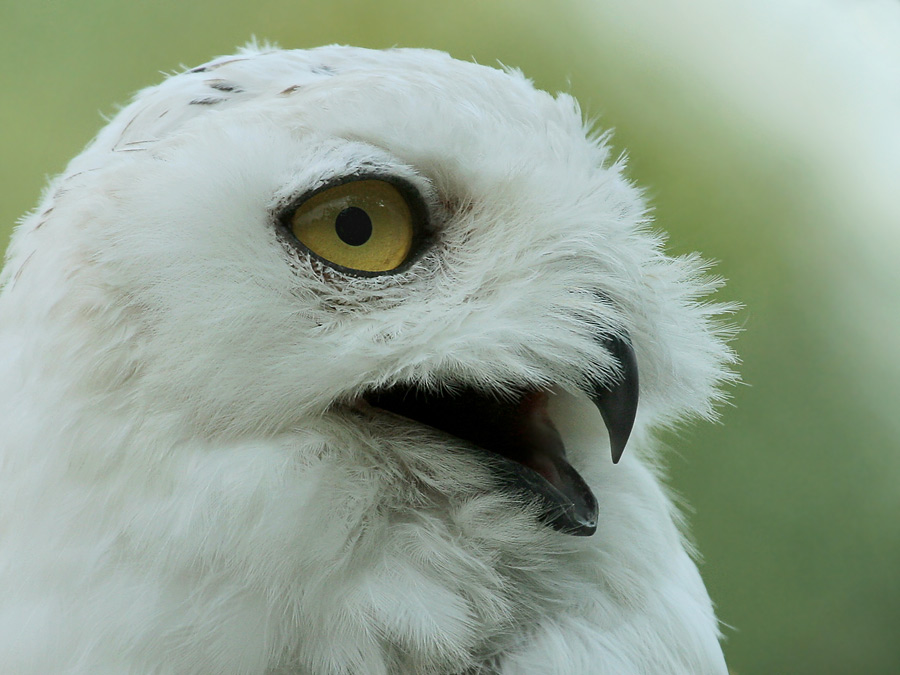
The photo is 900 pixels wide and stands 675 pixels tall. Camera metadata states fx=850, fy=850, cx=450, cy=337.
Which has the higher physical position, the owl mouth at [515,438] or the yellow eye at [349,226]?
the yellow eye at [349,226]

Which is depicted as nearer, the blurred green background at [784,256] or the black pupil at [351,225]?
the black pupil at [351,225]

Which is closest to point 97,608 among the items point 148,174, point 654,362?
point 148,174

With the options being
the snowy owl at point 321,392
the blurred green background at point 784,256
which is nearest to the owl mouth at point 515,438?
the snowy owl at point 321,392

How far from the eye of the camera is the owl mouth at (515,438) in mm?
626

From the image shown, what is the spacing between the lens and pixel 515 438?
0.66m

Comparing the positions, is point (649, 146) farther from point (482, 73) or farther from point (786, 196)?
point (482, 73)

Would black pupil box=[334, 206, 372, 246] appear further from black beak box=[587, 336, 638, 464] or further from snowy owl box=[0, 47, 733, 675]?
black beak box=[587, 336, 638, 464]

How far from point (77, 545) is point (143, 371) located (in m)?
0.14

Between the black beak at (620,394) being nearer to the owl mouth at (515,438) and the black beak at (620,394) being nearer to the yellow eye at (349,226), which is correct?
the owl mouth at (515,438)

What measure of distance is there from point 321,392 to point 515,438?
0.53 ft

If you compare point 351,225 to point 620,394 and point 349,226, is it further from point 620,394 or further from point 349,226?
point 620,394

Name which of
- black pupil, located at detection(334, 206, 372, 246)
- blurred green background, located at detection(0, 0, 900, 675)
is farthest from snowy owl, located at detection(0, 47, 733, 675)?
blurred green background, located at detection(0, 0, 900, 675)

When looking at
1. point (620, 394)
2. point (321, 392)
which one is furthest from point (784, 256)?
point (321, 392)

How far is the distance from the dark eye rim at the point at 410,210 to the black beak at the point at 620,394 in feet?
0.50
